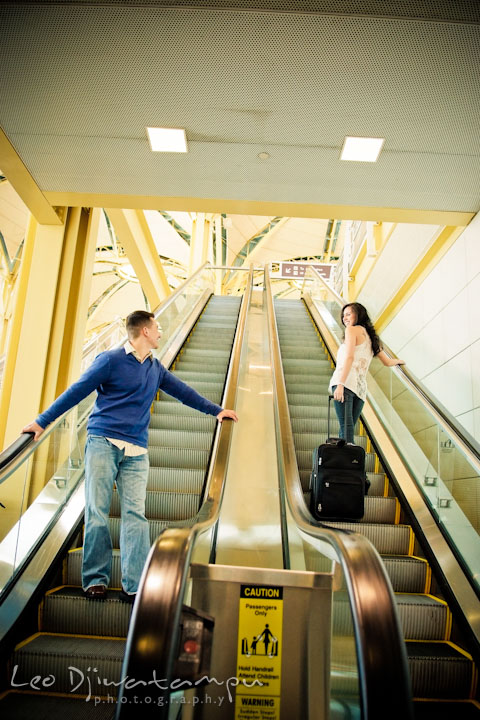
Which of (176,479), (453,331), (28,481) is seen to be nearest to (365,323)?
(453,331)

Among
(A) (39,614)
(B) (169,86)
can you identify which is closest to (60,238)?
(B) (169,86)

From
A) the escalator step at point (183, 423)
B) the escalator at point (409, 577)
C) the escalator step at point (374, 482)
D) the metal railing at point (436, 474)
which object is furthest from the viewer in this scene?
the escalator step at point (183, 423)

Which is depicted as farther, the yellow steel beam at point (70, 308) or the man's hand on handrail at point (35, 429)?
the yellow steel beam at point (70, 308)

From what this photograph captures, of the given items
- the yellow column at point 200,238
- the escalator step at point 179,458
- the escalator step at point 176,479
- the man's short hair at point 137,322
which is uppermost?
the yellow column at point 200,238

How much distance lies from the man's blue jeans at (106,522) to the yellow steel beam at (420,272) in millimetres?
4735

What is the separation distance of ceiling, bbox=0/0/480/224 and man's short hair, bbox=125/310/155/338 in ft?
6.87

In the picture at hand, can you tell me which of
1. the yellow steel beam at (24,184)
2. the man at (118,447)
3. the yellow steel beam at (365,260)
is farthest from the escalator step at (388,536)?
the yellow steel beam at (365,260)

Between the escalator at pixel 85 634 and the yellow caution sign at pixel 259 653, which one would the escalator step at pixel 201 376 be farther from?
the yellow caution sign at pixel 259 653

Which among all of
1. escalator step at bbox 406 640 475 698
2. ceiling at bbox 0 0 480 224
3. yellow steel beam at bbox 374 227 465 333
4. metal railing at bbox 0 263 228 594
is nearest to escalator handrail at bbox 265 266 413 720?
escalator step at bbox 406 640 475 698

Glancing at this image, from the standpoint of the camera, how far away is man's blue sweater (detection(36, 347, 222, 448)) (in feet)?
10.0

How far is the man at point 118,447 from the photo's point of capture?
116 inches

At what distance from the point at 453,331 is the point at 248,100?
3.30 meters

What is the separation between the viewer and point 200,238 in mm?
17438

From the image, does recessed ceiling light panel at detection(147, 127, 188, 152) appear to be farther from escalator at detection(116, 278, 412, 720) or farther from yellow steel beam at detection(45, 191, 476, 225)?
escalator at detection(116, 278, 412, 720)
